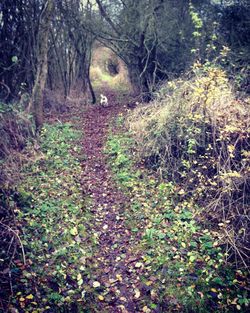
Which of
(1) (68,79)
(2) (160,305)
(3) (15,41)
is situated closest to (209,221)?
(2) (160,305)

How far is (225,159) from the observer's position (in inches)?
230

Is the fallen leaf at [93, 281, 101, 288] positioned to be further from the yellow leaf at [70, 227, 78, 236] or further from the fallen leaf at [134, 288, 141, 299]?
the yellow leaf at [70, 227, 78, 236]

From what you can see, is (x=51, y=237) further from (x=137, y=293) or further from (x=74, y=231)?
(x=137, y=293)

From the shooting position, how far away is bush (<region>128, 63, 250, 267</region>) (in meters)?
5.20

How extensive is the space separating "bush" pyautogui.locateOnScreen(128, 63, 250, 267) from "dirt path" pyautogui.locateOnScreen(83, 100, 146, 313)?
1.12 meters

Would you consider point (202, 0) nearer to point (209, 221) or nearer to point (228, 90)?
point (228, 90)

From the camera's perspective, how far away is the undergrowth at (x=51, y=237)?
3.82 metres

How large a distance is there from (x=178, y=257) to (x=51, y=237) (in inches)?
77.7

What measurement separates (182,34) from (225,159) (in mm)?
6895

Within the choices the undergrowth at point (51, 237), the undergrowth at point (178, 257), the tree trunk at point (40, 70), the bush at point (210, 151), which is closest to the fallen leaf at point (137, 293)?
the undergrowth at point (178, 257)

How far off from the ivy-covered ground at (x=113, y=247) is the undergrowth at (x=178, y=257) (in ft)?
0.04

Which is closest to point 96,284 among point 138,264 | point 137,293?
point 137,293

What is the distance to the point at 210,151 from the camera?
20.2 ft

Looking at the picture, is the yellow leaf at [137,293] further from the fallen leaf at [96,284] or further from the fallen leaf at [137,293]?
the fallen leaf at [96,284]
